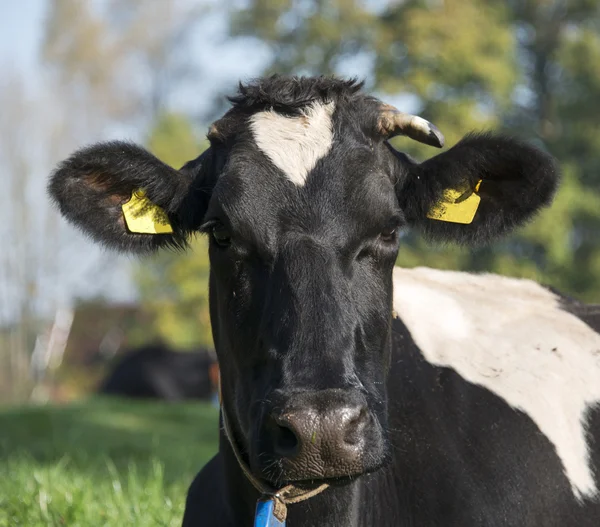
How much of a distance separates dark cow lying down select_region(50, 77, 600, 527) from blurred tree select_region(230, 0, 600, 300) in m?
20.3

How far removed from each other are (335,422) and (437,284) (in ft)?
7.50

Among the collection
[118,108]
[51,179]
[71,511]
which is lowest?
[71,511]

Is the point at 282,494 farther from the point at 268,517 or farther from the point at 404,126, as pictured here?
the point at 404,126

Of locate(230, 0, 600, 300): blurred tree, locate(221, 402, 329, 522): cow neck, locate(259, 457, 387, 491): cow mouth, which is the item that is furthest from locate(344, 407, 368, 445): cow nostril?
locate(230, 0, 600, 300): blurred tree

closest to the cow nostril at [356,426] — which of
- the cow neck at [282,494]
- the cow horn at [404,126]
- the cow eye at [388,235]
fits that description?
the cow neck at [282,494]

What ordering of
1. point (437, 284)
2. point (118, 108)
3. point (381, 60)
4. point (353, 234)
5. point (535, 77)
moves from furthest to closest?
point (118, 108) → point (535, 77) → point (381, 60) → point (437, 284) → point (353, 234)

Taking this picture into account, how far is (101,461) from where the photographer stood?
821cm

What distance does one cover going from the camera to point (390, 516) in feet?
12.7

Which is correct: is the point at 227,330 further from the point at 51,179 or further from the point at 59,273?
the point at 59,273

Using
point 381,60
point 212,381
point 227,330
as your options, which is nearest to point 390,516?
point 227,330

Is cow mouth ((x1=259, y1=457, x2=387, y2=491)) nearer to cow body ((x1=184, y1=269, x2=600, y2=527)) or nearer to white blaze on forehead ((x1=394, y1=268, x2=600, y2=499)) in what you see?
cow body ((x1=184, y1=269, x2=600, y2=527))

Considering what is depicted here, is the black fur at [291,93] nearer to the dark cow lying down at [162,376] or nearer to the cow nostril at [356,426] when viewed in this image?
the cow nostril at [356,426]

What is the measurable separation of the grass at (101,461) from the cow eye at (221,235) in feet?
7.44

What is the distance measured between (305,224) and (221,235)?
398 mm
